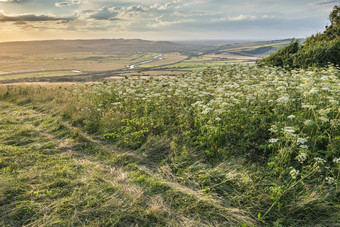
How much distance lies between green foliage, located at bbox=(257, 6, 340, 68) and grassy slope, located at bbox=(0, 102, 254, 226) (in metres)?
9.39

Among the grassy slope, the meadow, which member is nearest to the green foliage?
the meadow

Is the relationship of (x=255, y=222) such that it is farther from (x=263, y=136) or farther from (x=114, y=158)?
(x=114, y=158)

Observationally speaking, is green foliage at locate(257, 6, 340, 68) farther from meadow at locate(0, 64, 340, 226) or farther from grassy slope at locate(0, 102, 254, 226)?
grassy slope at locate(0, 102, 254, 226)

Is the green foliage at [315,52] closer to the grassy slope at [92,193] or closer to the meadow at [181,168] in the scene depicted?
the meadow at [181,168]

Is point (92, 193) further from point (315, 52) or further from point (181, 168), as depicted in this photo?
point (315, 52)

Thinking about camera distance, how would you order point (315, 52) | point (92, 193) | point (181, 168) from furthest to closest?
point (315, 52) < point (181, 168) < point (92, 193)

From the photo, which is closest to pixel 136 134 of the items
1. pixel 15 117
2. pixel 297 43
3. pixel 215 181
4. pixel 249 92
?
pixel 215 181

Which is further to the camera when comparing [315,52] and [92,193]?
[315,52]

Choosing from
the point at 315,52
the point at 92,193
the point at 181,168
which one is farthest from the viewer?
the point at 315,52

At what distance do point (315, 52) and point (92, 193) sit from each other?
14262mm

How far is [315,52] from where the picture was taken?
1153 cm

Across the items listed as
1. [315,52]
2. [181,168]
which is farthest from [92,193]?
[315,52]

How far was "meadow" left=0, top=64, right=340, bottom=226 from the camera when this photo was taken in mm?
3146

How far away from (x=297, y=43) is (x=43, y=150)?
16373mm
